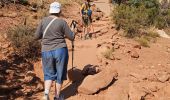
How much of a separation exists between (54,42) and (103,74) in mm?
1540

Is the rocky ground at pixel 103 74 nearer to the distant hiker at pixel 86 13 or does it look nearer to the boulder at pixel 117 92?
the boulder at pixel 117 92

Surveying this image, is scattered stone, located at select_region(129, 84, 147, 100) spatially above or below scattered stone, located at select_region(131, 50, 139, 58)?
below

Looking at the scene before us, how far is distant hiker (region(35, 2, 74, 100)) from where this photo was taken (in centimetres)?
654

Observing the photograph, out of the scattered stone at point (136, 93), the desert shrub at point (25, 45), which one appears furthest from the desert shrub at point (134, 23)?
the scattered stone at point (136, 93)

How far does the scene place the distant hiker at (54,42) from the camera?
6.54m

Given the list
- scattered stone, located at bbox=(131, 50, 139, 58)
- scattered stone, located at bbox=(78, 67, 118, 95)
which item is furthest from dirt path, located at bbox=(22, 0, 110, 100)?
scattered stone, located at bbox=(131, 50, 139, 58)

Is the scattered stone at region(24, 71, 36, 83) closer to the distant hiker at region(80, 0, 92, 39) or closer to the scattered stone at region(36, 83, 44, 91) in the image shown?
the scattered stone at region(36, 83, 44, 91)

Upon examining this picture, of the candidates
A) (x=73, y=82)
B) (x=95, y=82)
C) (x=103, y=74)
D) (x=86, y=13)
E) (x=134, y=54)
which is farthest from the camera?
(x=86, y=13)

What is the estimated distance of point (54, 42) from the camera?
6566mm

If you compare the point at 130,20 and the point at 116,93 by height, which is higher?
the point at 130,20

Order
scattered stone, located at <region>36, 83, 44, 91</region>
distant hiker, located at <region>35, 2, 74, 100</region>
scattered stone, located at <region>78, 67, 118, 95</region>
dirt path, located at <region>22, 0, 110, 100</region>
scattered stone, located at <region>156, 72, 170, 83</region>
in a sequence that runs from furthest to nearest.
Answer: scattered stone, located at <region>156, 72, 170, 83</region>
scattered stone, located at <region>36, 83, 44, 91</region>
dirt path, located at <region>22, 0, 110, 100</region>
scattered stone, located at <region>78, 67, 118, 95</region>
distant hiker, located at <region>35, 2, 74, 100</region>

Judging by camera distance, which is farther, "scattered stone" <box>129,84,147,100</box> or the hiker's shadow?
the hiker's shadow

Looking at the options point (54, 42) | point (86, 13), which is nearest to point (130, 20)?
point (86, 13)

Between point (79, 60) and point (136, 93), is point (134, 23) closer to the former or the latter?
point (79, 60)
